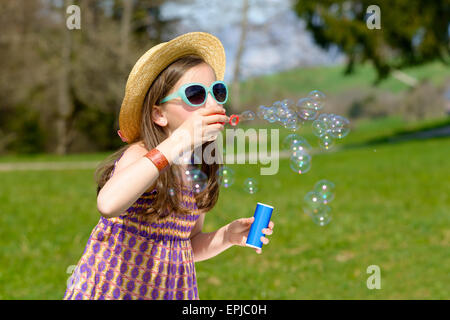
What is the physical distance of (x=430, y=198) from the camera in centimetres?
780

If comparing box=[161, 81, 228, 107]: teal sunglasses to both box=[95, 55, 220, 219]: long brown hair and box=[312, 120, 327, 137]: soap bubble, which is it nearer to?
box=[95, 55, 220, 219]: long brown hair

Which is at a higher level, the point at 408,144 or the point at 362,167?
the point at 408,144

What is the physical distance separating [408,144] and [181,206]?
17216 millimetres

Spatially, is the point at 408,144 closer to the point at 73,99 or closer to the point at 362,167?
the point at 362,167

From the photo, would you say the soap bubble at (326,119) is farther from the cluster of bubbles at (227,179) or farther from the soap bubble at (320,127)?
the cluster of bubbles at (227,179)

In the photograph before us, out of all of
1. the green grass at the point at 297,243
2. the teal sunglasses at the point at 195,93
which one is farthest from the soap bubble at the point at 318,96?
the green grass at the point at 297,243

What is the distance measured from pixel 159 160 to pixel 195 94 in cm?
32

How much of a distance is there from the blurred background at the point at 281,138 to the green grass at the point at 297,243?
0.02 m

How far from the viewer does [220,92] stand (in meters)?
2.01

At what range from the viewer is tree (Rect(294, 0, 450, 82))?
55.1 ft

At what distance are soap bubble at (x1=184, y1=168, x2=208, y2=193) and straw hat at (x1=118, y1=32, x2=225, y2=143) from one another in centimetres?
29

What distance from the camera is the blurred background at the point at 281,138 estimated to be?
4832mm

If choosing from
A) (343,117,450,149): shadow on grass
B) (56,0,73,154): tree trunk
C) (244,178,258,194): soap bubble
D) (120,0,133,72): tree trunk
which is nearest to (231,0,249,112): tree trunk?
(120,0,133,72): tree trunk
